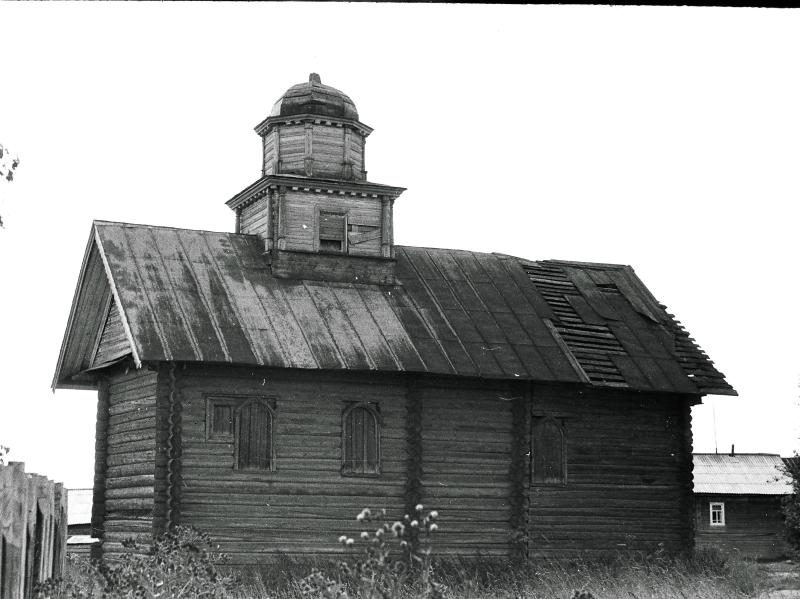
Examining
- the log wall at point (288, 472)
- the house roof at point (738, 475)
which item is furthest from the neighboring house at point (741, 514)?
the log wall at point (288, 472)

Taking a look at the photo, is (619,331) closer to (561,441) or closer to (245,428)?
(561,441)

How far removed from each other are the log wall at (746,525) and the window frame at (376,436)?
24141 mm

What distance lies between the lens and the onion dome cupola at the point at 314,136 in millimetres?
25125

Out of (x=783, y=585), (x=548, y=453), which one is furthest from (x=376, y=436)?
(x=783, y=585)

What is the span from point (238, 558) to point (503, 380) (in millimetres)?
6249

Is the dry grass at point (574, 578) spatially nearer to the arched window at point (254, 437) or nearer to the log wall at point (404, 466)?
the log wall at point (404, 466)

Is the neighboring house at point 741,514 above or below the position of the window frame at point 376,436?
below

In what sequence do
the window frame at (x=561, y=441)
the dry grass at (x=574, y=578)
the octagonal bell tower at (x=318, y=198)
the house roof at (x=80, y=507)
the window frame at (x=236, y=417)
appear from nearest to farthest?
the dry grass at (x=574, y=578) < the window frame at (x=236, y=417) < the window frame at (x=561, y=441) < the octagonal bell tower at (x=318, y=198) < the house roof at (x=80, y=507)

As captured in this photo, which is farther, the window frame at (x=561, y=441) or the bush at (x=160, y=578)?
the window frame at (x=561, y=441)

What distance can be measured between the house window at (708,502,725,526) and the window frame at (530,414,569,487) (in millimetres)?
21992

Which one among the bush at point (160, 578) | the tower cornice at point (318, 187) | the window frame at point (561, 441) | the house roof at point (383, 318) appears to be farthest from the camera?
the tower cornice at point (318, 187)

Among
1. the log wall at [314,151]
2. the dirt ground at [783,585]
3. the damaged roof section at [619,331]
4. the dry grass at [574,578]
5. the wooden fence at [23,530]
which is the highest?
the log wall at [314,151]

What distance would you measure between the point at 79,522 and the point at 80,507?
7.44 feet

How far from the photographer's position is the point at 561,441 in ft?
75.1
